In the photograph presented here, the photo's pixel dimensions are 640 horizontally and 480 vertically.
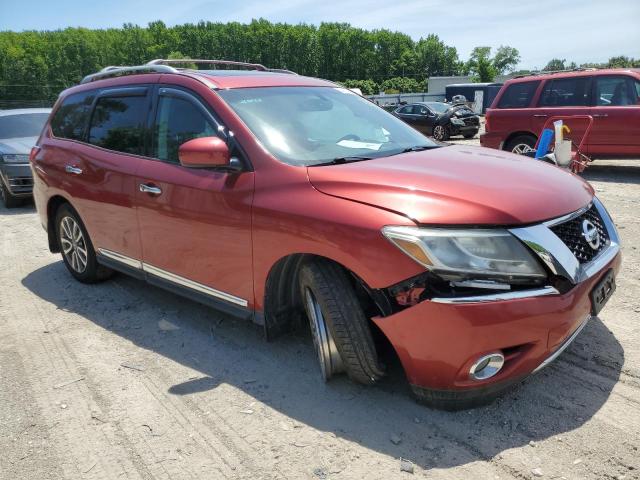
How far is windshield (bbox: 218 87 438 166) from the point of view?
3152 mm

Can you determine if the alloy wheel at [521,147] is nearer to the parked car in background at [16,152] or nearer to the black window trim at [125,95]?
the black window trim at [125,95]

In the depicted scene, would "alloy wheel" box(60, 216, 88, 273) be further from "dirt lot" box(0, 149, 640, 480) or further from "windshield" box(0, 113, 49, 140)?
"windshield" box(0, 113, 49, 140)

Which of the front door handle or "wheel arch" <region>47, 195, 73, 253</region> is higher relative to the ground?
the front door handle

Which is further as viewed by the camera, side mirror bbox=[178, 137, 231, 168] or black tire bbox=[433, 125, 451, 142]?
black tire bbox=[433, 125, 451, 142]

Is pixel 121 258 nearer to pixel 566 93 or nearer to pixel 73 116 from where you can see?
pixel 73 116

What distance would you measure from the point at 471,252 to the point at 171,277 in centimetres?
222

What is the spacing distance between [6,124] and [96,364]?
8.44 meters

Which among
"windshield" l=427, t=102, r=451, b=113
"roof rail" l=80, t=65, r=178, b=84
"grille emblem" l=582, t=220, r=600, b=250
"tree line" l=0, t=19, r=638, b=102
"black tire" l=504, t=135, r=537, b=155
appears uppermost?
"tree line" l=0, t=19, r=638, b=102

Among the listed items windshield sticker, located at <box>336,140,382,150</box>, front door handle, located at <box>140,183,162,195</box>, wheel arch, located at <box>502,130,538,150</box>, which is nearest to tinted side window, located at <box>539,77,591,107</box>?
wheel arch, located at <box>502,130,538,150</box>

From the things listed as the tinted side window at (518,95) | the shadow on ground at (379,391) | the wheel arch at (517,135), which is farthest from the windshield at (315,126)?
the tinted side window at (518,95)

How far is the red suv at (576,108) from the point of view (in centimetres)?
899

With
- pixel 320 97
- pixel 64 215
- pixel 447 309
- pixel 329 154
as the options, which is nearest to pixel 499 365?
pixel 447 309

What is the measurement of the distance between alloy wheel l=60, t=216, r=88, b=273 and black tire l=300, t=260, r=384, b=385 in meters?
2.85

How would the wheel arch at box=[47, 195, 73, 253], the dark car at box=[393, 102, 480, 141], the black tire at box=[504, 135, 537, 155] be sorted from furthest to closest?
the dark car at box=[393, 102, 480, 141]
the black tire at box=[504, 135, 537, 155]
the wheel arch at box=[47, 195, 73, 253]
